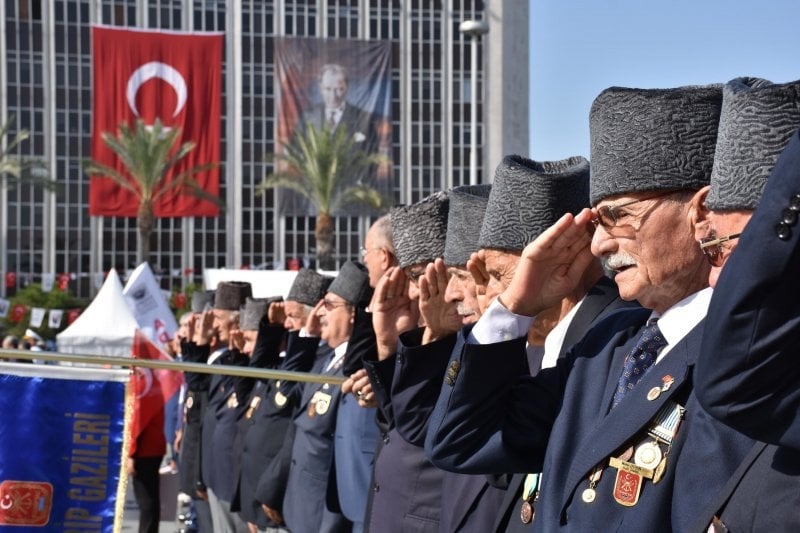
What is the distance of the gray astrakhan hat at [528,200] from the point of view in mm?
3771

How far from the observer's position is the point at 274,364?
841 cm

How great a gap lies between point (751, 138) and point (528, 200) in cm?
147

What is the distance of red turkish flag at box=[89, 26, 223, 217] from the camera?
56.7 m

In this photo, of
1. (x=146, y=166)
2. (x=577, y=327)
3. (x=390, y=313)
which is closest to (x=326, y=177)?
(x=146, y=166)

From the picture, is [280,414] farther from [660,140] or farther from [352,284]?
[660,140]

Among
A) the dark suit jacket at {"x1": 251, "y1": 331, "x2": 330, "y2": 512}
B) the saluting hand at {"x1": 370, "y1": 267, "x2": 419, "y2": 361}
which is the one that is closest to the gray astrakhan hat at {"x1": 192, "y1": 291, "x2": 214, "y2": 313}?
the dark suit jacket at {"x1": 251, "y1": 331, "x2": 330, "y2": 512}

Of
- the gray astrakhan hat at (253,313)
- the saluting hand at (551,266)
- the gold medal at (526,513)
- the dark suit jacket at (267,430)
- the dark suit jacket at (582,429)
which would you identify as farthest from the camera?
the gray astrakhan hat at (253,313)

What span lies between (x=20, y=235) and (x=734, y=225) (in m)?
62.7

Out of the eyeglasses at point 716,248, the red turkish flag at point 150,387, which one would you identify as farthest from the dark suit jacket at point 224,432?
the eyeglasses at point 716,248

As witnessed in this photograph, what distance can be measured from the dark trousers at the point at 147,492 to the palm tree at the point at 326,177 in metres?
39.2

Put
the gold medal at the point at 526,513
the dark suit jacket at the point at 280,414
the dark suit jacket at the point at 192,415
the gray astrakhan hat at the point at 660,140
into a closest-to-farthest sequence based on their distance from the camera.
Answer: the gray astrakhan hat at the point at 660,140 → the gold medal at the point at 526,513 → the dark suit jacket at the point at 280,414 → the dark suit jacket at the point at 192,415

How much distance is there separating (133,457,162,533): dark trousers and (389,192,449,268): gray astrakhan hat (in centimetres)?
579

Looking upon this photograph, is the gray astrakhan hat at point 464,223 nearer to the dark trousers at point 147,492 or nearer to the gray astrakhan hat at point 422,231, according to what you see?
the gray astrakhan hat at point 422,231

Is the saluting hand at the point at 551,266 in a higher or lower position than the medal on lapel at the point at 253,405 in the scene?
higher
